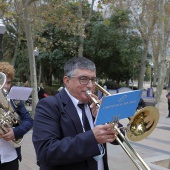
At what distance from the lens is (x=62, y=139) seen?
165 cm

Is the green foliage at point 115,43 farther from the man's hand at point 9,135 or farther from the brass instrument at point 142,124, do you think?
the brass instrument at point 142,124

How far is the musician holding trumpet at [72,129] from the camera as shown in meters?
1.58

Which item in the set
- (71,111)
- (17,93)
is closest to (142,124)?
(71,111)

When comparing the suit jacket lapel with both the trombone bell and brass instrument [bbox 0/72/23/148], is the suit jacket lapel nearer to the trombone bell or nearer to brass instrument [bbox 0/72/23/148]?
the trombone bell

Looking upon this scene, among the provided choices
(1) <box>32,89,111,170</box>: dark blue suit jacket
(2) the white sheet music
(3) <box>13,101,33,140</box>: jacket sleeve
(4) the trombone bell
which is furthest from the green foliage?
(1) <box>32,89,111,170</box>: dark blue suit jacket

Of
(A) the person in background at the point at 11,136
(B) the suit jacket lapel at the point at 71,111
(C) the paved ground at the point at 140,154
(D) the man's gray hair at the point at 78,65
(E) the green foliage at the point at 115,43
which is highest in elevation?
(E) the green foliage at the point at 115,43

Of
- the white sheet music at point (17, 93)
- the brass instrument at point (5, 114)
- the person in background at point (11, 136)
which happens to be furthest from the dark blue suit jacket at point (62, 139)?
the white sheet music at point (17, 93)

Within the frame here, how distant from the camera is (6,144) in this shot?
2566mm

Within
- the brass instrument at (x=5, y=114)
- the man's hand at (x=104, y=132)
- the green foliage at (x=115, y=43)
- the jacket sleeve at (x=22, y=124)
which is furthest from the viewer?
the green foliage at (x=115, y=43)

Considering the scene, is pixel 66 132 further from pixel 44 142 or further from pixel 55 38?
pixel 55 38

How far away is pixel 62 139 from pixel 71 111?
0.22m

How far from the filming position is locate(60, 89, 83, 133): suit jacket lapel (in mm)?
1759

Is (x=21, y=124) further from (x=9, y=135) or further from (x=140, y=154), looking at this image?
(x=140, y=154)

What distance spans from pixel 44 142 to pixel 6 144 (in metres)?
1.05
